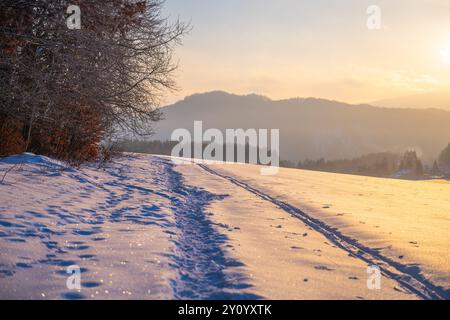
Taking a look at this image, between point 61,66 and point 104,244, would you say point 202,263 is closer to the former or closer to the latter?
point 104,244

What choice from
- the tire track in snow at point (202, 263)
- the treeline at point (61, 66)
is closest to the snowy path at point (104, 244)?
the tire track in snow at point (202, 263)

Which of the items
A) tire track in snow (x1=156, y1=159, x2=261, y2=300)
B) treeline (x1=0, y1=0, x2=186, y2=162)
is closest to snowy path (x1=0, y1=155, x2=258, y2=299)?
tire track in snow (x1=156, y1=159, x2=261, y2=300)

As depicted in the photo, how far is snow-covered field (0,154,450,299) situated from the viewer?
14.3 feet

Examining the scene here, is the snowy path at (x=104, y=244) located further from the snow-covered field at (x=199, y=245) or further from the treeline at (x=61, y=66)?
the treeline at (x=61, y=66)

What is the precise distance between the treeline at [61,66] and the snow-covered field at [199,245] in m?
1.70

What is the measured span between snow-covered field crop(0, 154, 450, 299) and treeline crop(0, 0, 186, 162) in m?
1.70

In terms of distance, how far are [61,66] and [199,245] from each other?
6.18 meters

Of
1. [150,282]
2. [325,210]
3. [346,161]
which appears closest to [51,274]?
[150,282]

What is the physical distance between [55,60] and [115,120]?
6.44m

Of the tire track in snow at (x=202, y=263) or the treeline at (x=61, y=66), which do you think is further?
the treeline at (x=61, y=66)

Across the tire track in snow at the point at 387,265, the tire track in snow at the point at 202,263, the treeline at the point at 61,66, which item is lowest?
the tire track in snow at the point at 387,265

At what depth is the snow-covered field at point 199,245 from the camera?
14.3 feet

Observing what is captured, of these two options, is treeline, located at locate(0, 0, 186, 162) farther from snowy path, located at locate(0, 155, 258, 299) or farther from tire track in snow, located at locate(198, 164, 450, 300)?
tire track in snow, located at locate(198, 164, 450, 300)

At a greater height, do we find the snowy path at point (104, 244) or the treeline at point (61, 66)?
the treeline at point (61, 66)
